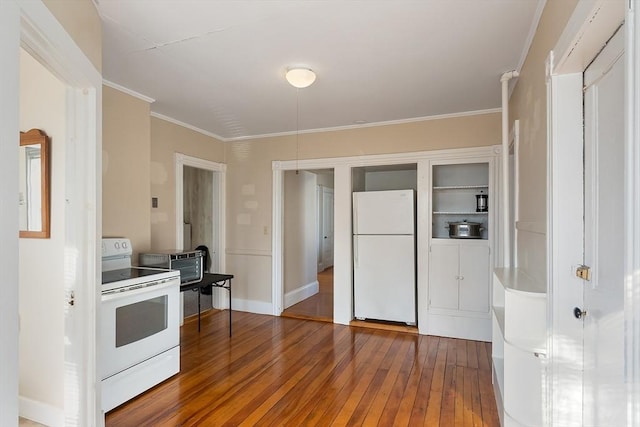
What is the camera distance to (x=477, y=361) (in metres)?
3.24

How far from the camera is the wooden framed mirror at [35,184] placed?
6.52 feet

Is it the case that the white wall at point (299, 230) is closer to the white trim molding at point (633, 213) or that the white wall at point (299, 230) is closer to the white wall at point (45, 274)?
the white wall at point (45, 274)

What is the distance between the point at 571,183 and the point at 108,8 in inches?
103

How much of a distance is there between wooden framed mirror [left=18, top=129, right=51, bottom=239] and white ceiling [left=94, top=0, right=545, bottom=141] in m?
0.82

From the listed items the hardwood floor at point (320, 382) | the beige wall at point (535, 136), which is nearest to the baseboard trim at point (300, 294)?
the hardwood floor at point (320, 382)

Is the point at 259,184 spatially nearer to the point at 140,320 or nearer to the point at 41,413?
the point at 140,320

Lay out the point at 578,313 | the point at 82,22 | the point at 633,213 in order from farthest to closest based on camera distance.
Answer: the point at 82,22
the point at 578,313
the point at 633,213

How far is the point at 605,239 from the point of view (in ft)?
4.52

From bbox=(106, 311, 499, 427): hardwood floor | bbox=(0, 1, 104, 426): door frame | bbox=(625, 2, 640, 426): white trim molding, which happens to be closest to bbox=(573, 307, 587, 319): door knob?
bbox=(625, 2, 640, 426): white trim molding

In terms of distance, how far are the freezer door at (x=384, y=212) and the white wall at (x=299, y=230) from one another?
1172mm

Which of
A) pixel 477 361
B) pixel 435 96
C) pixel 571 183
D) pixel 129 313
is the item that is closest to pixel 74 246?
pixel 129 313

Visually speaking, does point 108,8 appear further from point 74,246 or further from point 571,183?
point 571,183

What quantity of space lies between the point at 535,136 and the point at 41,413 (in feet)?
11.4

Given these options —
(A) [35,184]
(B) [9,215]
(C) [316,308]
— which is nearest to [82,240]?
(A) [35,184]
